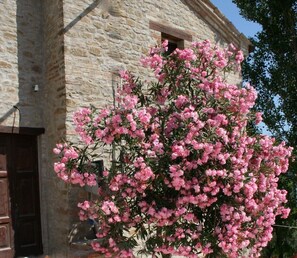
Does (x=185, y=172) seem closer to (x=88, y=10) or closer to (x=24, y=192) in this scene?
(x=24, y=192)

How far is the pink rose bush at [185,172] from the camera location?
16.6ft

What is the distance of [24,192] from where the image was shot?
22.2ft

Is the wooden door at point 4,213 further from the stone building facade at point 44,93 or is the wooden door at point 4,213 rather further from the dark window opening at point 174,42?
the dark window opening at point 174,42

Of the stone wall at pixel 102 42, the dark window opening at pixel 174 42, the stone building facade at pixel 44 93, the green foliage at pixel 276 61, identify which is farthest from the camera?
the green foliage at pixel 276 61

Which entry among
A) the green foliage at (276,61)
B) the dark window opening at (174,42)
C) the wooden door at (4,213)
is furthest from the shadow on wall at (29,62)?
the green foliage at (276,61)

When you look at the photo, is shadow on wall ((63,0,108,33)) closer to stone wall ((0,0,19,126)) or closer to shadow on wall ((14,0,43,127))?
shadow on wall ((14,0,43,127))

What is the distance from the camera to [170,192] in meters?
5.38

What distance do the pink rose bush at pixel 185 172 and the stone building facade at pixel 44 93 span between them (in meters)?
1.39

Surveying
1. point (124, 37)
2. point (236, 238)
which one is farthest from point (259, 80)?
point (236, 238)

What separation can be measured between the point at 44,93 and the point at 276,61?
34.1 feet

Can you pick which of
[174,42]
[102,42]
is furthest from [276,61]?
[102,42]

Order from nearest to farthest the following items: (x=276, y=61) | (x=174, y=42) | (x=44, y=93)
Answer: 1. (x=44, y=93)
2. (x=174, y=42)
3. (x=276, y=61)

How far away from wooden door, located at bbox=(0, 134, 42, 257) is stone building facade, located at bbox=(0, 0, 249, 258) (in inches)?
0.6

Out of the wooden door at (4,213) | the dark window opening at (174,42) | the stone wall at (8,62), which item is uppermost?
the dark window opening at (174,42)
